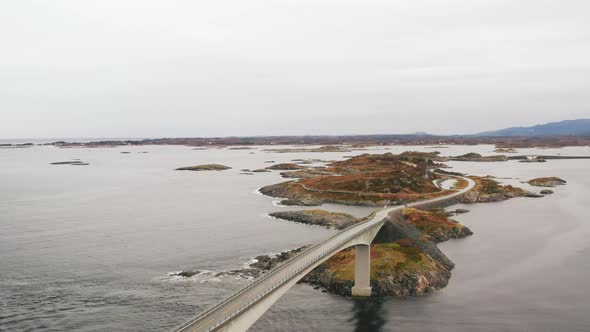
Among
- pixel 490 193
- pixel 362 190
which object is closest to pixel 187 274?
pixel 362 190

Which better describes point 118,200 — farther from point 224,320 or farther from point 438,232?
point 224,320

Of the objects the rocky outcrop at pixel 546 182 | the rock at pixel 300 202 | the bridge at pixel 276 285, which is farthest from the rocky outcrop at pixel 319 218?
the rocky outcrop at pixel 546 182

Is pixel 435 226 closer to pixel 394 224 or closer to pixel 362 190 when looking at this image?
pixel 394 224

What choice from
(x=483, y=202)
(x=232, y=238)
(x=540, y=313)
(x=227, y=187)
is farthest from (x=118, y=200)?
(x=540, y=313)

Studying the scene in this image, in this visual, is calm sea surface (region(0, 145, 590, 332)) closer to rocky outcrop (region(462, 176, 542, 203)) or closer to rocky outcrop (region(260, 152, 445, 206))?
rocky outcrop (region(462, 176, 542, 203))

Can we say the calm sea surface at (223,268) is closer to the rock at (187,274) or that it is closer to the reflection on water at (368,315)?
the reflection on water at (368,315)

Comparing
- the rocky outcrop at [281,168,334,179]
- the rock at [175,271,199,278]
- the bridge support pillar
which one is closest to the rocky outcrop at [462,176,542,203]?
the rocky outcrop at [281,168,334,179]
